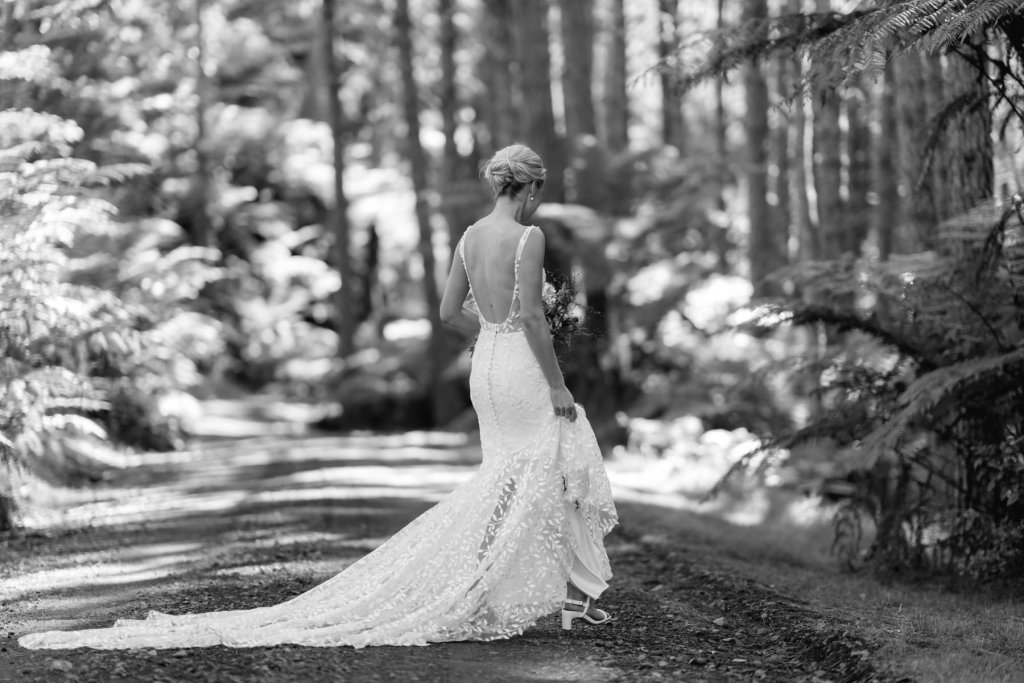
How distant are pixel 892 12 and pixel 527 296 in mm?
2905

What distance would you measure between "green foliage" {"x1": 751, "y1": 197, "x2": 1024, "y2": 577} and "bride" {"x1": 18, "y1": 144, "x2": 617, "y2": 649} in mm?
2269

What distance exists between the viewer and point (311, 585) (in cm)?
693

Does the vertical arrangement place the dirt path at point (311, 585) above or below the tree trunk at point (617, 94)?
below

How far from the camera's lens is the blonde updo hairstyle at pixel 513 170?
5805 millimetres

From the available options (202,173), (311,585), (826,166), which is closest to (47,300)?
(311,585)

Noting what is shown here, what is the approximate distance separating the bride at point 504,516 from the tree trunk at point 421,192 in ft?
53.4

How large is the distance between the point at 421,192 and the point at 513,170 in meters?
16.8

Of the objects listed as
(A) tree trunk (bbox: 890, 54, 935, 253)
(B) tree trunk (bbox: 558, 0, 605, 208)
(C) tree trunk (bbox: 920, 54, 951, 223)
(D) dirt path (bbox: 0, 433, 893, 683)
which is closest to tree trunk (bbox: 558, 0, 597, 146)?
(B) tree trunk (bbox: 558, 0, 605, 208)

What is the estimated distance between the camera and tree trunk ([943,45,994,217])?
845cm

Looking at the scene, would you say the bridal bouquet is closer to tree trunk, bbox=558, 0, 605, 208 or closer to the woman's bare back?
the woman's bare back

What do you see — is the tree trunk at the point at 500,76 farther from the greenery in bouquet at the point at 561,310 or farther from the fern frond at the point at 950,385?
the greenery in bouquet at the point at 561,310

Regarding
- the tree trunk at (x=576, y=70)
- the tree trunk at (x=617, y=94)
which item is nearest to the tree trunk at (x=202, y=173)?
the tree trunk at (x=576, y=70)

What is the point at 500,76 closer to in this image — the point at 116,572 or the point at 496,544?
the point at 116,572

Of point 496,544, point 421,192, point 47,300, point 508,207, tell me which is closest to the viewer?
point 496,544
